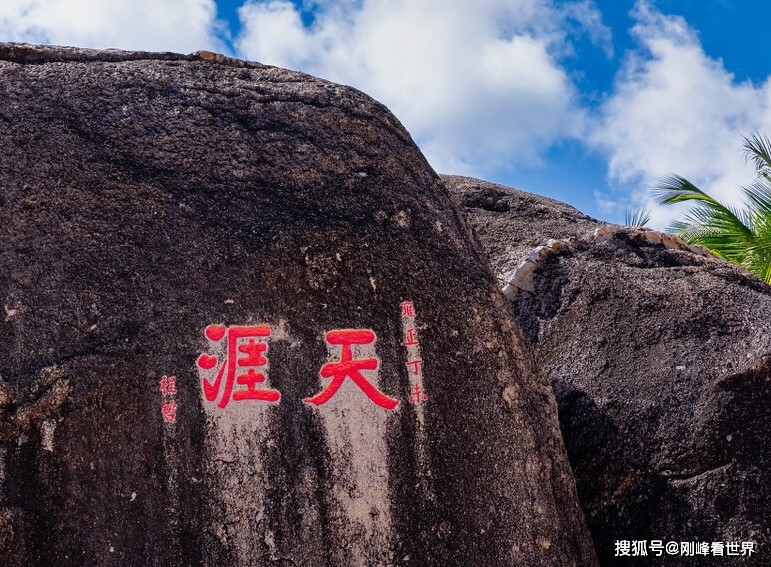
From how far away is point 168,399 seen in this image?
3.42 metres

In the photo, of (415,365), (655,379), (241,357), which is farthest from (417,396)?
(655,379)

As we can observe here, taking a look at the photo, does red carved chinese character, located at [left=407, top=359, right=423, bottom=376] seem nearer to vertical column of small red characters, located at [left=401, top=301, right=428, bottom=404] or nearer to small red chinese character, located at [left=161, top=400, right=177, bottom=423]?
vertical column of small red characters, located at [left=401, top=301, right=428, bottom=404]

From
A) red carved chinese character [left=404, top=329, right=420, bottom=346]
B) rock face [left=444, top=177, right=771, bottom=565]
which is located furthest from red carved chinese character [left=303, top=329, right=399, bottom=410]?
rock face [left=444, top=177, right=771, bottom=565]

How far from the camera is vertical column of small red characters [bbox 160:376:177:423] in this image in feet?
11.2

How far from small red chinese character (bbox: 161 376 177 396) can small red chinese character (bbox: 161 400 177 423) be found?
0.14 feet

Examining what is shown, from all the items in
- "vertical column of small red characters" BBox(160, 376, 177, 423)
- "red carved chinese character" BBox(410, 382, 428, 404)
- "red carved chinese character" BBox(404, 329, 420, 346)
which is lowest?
"red carved chinese character" BBox(410, 382, 428, 404)

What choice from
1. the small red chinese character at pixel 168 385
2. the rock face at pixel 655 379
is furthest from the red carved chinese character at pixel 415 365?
the rock face at pixel 655 379

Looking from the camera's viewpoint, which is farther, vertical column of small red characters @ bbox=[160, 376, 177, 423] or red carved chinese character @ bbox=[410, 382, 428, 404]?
red carved chinese character @ bbox=[410, 382, 428, 404]

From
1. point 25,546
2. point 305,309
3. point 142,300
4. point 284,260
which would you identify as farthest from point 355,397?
point 25,546

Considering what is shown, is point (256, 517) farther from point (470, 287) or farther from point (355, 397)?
point (470, 287)

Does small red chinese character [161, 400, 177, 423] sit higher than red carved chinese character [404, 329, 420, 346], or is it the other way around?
red carved chinese character [404, 329, 420, 346]

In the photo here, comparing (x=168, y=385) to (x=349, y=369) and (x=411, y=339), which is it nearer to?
(x=349, y=369)

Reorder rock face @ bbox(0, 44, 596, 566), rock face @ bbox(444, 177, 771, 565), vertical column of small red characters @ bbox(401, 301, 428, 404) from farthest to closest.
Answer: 1. rock face @ bbox(444, 177, 771, 565)
2. vertical column of small red characters @ bbox(401, 301, 428, 404)
3. rock face @ bbox(0, 44, 596, 566)

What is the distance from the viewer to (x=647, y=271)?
4930 millimetres
